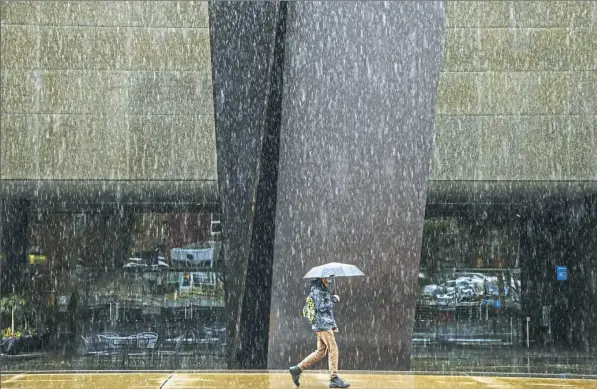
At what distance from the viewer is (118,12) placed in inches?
741

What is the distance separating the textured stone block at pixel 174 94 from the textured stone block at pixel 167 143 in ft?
0.56

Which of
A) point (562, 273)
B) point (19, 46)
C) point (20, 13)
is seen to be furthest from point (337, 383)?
point (562, 273)

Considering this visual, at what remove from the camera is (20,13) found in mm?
18703

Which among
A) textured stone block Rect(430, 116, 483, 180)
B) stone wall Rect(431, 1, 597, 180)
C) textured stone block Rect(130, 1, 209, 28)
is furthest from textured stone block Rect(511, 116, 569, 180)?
textured stone block Rect(130, 1, 209, 28)

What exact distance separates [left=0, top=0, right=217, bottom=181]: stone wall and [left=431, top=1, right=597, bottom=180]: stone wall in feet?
20.2

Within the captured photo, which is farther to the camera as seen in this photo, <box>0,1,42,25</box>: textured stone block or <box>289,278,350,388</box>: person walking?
<box>0,1,42,25</box>: textured stone block

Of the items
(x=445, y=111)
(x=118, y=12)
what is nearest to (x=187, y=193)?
(x=118, y=12)

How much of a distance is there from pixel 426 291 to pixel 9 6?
14.9 meters

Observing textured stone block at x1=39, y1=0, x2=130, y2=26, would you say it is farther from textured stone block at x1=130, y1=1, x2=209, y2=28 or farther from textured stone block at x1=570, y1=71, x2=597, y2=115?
textured stone block at x1=570, y1=71, x2=597, y2=115

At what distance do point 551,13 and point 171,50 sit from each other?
925cm

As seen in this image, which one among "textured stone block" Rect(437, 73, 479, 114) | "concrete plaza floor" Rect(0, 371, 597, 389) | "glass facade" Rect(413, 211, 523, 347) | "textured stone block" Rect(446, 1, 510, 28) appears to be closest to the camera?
"concrete plaza floor" Rect(0, 371, 597, 389)

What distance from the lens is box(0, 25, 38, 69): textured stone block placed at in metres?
18.6

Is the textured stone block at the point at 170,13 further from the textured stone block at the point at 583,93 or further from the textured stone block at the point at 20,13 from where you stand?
the textured stone block at the point at 583,93

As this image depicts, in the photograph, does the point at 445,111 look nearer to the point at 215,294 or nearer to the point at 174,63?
the point at 174,63
